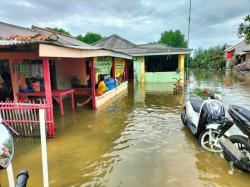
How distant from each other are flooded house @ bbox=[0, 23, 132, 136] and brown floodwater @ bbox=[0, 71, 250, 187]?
38.7 inches

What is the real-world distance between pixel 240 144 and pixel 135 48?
58.4ft

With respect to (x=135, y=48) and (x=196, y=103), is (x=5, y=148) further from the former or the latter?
(x=135, y=48)

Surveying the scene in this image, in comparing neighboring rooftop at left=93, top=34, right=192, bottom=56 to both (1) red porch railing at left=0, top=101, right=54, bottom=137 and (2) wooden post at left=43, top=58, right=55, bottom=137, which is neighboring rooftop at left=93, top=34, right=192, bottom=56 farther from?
(1) red porch railing at left=0, top=101, right=54, bottom=137

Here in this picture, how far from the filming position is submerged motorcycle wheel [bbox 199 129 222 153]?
4.69 m

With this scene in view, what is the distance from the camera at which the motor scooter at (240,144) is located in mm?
3652

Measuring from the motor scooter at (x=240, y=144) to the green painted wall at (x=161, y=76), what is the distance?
46.2 ft

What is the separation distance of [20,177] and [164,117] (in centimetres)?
625

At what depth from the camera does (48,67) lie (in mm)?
5574

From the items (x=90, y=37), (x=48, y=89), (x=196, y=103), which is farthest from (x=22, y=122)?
(x=90, y=37)

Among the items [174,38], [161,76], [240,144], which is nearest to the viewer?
[240,144]

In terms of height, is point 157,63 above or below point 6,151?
above

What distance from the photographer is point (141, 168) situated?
404cm

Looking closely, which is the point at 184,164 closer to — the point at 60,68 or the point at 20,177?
the point at 20,177

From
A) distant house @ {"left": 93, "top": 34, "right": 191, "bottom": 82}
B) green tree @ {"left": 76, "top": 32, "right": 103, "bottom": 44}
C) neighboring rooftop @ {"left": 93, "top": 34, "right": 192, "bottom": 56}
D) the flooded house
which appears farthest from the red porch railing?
green tree @ {"left": 76, "top": 32, "right": 103, "bottom": 44}
